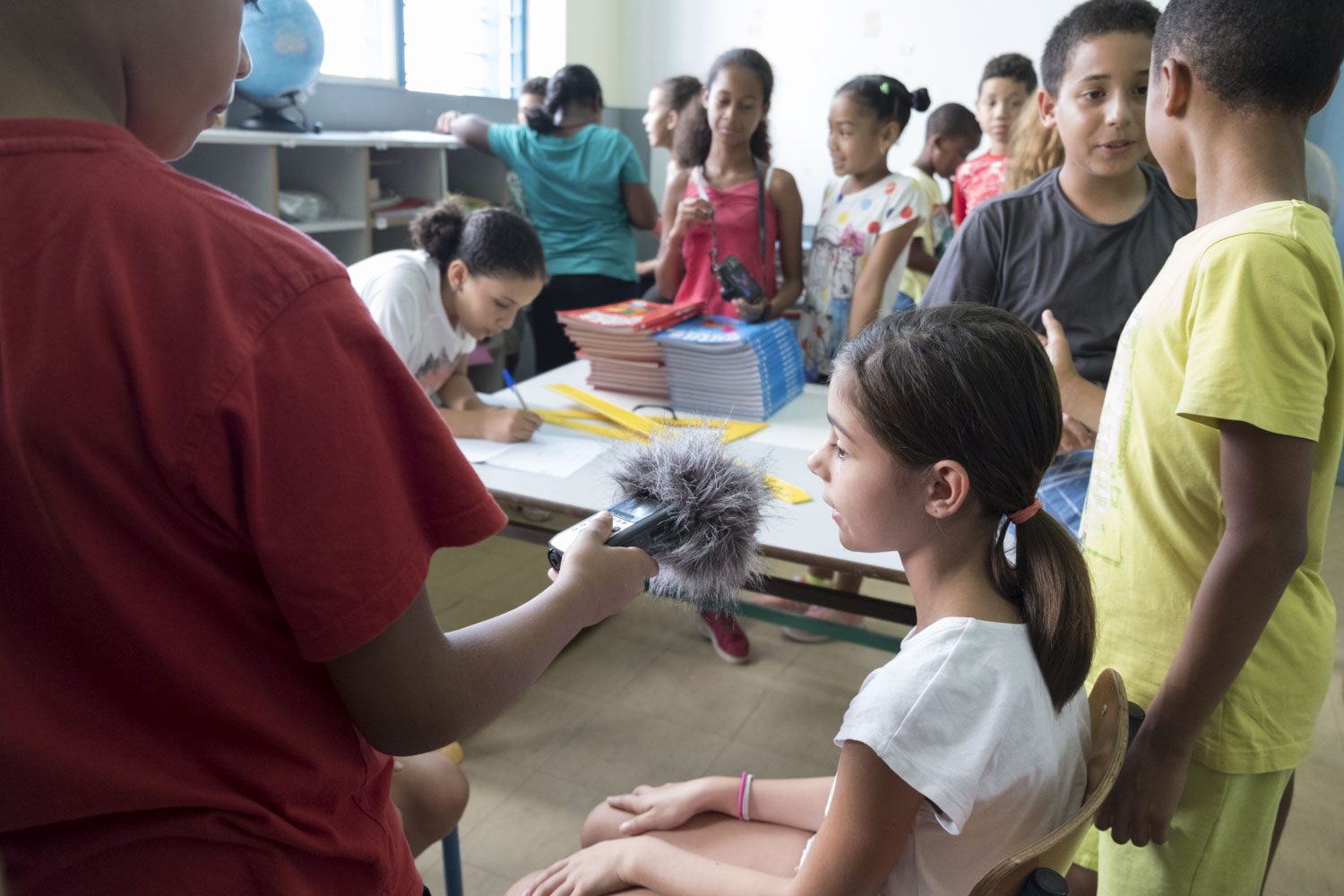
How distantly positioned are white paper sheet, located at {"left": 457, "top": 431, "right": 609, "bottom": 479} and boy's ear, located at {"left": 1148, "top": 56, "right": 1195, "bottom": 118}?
1245 millimetres

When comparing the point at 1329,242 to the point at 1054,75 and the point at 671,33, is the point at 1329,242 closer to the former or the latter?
the point at 1054,75

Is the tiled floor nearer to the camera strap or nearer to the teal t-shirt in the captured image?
the camera strap

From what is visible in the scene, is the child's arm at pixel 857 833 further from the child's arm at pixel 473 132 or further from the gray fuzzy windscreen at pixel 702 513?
the child's arm at pixel 473 132

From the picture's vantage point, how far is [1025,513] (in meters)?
0.98

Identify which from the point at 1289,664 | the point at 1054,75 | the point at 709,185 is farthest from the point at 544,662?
the point at 709,185

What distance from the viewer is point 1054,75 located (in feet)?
5.27

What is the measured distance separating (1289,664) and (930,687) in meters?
0.52

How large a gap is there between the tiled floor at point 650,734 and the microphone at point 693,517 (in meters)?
1.02

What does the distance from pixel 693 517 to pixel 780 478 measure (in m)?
0.80

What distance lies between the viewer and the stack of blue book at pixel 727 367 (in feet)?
7.32

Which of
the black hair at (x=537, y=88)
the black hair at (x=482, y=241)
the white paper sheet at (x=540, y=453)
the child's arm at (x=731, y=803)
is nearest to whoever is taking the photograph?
the child's arm at (x=731, y=803)

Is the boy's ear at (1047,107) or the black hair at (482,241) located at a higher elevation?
the boy's ear at (1047,107)

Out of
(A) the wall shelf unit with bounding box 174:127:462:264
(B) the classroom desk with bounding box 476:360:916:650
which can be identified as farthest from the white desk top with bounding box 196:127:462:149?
(B) the classroom desk with bounding box 476:360:916:650

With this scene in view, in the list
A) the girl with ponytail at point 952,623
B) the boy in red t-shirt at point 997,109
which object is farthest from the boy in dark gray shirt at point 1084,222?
the boy in red t-shirt at point 997,109
